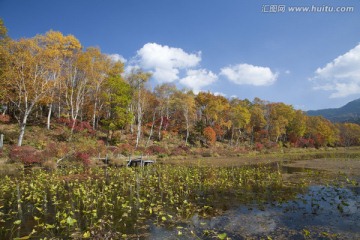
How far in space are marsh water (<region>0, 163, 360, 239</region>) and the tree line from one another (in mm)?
21042

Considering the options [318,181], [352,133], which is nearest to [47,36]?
[318,181]

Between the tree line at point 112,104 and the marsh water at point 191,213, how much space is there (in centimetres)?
2104

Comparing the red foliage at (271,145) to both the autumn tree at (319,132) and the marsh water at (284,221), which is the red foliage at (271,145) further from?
the marsh water at (284,221)

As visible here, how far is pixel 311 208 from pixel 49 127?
38.7 metres

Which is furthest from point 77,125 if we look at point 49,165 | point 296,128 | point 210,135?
point 296,128

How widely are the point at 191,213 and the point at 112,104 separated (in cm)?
3668

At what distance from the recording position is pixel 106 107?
5194cm

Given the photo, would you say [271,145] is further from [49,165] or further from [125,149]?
[49,165]

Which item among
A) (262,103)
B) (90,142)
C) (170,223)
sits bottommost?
(170,223)

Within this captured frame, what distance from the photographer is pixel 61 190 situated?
14.9 metres

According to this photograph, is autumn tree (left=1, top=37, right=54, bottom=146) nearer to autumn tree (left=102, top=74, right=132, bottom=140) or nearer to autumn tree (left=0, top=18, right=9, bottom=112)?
autumn tree (left=0, top=18, right=9, bottom=112)

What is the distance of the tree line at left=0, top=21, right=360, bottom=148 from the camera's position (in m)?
31.2

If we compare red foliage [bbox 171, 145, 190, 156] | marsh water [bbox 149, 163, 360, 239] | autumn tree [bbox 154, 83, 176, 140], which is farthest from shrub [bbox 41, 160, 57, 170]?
autumn tree [bbox 154, 83, 176, 140]

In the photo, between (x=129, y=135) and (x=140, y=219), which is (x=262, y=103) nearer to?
(x=129, y=135)
